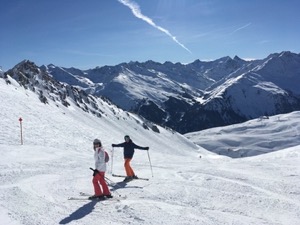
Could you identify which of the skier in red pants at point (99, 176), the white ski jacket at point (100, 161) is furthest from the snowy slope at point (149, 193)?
the white ski jacket at point (100, 161)

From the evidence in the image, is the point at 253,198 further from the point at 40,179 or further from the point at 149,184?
the point at 40,179

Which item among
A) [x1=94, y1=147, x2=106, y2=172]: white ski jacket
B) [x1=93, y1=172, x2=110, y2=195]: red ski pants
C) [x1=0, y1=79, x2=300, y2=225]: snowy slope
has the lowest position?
[x1=0, y1=79, x2=300, y2=225]: snowy slope

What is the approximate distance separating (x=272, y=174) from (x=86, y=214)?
11.2 meters

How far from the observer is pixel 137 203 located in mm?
12945

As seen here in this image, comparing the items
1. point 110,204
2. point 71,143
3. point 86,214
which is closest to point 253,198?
point 110,204

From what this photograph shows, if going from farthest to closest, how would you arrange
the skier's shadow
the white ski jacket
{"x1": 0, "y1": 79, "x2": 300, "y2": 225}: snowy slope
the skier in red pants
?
the white ski jacket → the skier in red pants → {"x1": 0, "y1": 79, "x2": 300, "y2": 225}: snowy slope → the skier's shadow

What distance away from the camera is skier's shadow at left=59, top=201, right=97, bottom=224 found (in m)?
11.1

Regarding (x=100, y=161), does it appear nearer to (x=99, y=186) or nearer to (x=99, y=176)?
(x=99, y=176)

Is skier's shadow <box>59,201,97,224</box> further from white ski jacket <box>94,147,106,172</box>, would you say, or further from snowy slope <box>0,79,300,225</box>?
white ski jacket <box>94,147,106,172</box>

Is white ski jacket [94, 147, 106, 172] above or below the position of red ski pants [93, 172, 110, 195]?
above

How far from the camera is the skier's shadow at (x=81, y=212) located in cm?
1105

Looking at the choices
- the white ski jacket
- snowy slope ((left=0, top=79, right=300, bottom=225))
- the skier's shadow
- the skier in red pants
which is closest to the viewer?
the skier's shadow

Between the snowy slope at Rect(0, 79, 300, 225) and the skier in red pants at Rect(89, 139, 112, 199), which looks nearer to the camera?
the snowy slope at Rect(0, 79, 300, 225)

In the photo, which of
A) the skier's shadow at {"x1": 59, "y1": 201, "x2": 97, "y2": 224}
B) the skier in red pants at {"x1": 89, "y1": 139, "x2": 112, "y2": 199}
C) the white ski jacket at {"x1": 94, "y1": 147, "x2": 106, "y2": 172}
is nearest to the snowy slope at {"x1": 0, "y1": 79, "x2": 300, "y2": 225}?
the skier's shadow at {"x1": 59, "y1": 201, "x2": 97, "y2": 224}
